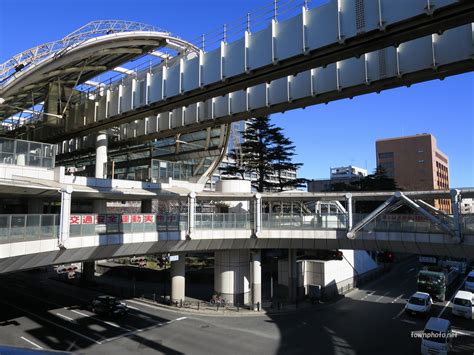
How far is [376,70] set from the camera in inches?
675

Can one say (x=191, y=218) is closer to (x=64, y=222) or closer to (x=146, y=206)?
(x=64, y=222)

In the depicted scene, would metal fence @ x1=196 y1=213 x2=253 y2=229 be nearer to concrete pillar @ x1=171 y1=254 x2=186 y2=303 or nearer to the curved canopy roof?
concrete pillar @ x1=171 y1=254 x2=186 y2=303

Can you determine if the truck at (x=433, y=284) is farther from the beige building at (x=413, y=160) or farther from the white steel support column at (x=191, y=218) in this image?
the beige building at (x=413, y=160)

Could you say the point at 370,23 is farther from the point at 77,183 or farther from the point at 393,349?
the point at 77,183

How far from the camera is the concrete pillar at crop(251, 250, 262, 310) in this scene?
33.2 meters

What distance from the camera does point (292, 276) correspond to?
35469mm

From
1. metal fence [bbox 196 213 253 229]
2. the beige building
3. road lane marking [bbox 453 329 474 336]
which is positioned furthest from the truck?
the beige building

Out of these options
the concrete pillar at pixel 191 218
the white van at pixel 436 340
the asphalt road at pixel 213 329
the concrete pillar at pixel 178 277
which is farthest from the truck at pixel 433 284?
the concrete pillar at pixel 191 218

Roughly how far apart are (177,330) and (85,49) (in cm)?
2039

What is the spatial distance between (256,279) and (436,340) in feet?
53.1

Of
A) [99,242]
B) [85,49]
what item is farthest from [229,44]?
[99,242]

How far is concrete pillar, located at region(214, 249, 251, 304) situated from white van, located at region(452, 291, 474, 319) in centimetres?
1781

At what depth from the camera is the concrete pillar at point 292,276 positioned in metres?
35.1

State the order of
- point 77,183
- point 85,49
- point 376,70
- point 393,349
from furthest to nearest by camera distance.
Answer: point 77,183 → point 85,49 → point 393,349 → point 376,70
